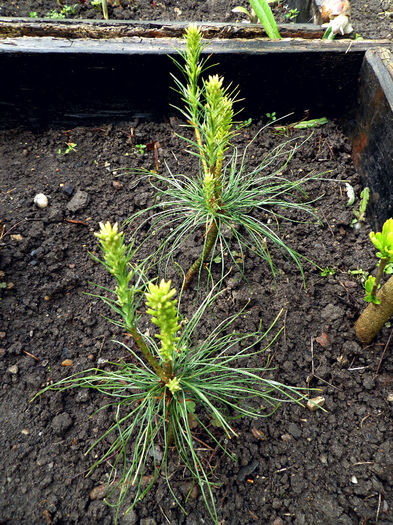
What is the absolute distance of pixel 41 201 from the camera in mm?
1625

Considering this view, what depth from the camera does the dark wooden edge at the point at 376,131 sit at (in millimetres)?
1496

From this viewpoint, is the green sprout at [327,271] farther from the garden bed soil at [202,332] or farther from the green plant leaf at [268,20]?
the green plant leaf at [268,20]

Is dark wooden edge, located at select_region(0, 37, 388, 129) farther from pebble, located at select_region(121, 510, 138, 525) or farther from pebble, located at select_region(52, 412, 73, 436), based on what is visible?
pebble, located at select_region(121, 510, 138, 525)

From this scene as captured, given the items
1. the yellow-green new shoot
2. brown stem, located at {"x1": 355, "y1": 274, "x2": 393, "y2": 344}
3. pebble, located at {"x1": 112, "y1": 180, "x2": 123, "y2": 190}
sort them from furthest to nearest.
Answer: pebble, located at {"x1": 112, "y1": 180, "x2": 123, "y2": 190} → brown stem, located at {"x1": 355, "y1": 274, "x2": 393, "y2": 344} → the yellow-green new shoot

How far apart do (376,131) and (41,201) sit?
51.8 inches

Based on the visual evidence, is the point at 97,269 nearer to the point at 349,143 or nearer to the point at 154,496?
the point at 154,496

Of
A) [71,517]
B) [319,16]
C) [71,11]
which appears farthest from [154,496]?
[71,11]

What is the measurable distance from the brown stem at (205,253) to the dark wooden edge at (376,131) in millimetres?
668

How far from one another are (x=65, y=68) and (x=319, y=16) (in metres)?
1.14

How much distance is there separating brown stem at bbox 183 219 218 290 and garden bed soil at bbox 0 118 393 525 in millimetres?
56

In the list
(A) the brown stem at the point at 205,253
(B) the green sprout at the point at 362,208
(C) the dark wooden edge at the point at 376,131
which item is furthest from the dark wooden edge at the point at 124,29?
(A) the brown stem at the point at 205,253

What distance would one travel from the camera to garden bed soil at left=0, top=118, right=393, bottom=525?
112 cm

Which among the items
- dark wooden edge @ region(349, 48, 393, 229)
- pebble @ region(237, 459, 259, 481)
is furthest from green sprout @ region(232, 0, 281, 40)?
pebble @ region(237, 459, 259, 481)

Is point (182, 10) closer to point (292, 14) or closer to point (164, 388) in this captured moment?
point (292, 14)
